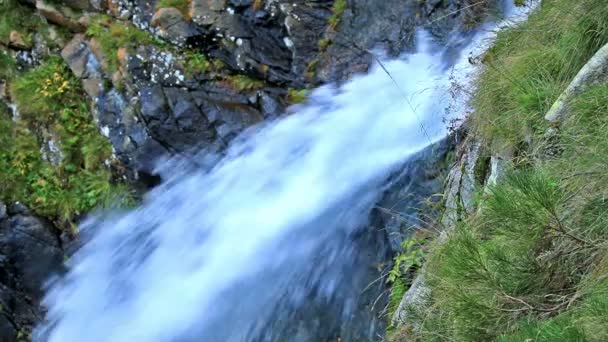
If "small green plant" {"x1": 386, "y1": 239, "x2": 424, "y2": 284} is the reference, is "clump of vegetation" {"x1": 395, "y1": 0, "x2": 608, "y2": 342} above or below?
above

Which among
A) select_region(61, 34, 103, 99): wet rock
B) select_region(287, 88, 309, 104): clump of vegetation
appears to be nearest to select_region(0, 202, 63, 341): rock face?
select_region(61, 34, 103, 99): wet rock

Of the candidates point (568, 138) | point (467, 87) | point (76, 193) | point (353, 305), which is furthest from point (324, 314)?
point (76, 193)

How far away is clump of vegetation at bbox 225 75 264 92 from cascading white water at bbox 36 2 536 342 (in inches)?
17.0

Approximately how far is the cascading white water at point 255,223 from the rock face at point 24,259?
199 mm

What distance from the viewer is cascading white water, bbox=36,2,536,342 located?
465cm

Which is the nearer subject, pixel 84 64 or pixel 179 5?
pixel 179 5

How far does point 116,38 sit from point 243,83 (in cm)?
143

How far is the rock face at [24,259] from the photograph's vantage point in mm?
6395

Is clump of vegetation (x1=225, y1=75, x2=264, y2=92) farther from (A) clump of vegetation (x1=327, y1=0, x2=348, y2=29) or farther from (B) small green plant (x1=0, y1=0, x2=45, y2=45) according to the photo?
(B) small green plant (x1=0, y1=0, x2=45, y2=45)

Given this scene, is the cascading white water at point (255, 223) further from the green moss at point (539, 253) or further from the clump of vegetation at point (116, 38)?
the green moss at point (539, 253)

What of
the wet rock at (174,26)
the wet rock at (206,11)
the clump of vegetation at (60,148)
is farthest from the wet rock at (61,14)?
the wet rock at (206,11)

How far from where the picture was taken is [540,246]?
2303mm

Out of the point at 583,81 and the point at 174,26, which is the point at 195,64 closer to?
the point at 174,26

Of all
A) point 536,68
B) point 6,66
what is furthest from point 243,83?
point 536,68
